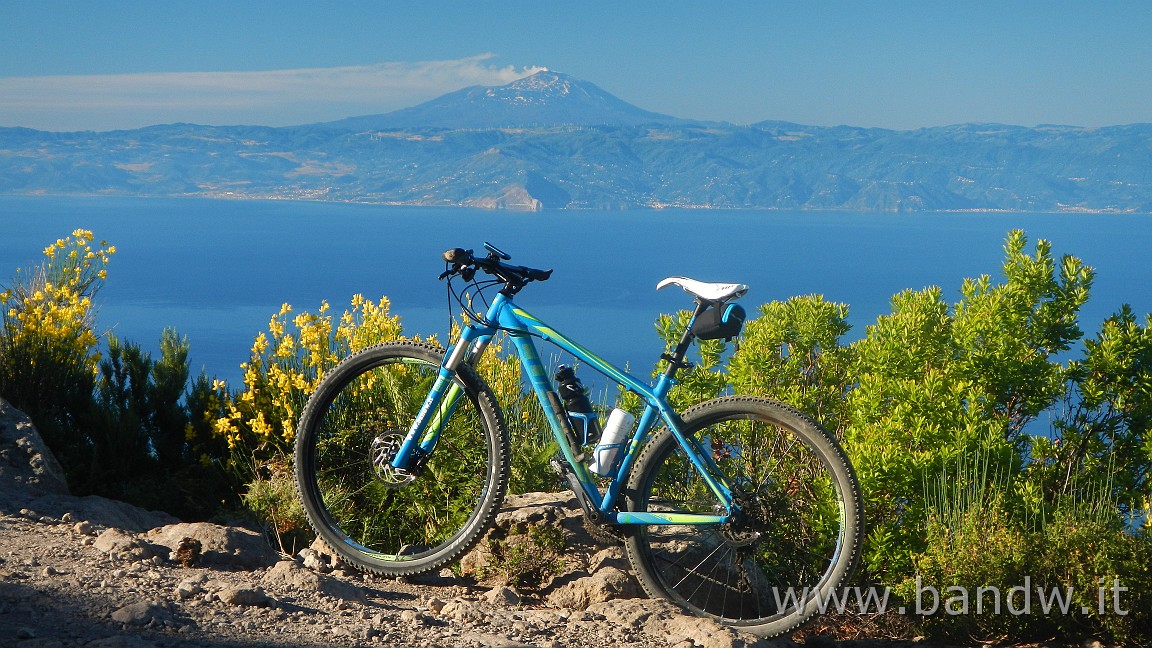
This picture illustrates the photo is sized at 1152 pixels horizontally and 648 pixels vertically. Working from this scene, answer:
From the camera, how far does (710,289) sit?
398cm

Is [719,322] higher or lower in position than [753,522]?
higher

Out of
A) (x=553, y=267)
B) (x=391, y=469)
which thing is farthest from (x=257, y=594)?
(x=553, y=267)

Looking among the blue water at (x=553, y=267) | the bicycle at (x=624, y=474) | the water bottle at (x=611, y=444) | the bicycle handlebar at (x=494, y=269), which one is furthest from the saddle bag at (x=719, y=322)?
the blue water at (x=553, y=267)

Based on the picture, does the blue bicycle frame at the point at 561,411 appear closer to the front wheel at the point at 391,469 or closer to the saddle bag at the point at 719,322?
the front wheel at the point at 391,469

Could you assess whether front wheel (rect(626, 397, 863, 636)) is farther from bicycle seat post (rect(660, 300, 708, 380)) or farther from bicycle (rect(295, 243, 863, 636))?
bicycle seat post (rect(660, 300, 708, 380))

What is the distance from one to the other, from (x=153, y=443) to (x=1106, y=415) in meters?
5.62

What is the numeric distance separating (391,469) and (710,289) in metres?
1.67

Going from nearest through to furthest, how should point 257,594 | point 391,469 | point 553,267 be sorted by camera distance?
point 257,594, point 391,469, point 553,267

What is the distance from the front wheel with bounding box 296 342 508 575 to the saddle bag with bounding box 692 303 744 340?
0.98m

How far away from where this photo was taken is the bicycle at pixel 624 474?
3963 millimetres

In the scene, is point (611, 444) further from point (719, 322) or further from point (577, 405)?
point (719, 322)

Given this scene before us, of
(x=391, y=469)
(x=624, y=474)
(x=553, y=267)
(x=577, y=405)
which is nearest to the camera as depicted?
(x=624, y=474)

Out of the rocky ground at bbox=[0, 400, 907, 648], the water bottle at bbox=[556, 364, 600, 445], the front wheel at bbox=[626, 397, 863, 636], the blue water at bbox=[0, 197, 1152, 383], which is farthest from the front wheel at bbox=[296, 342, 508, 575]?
the blue water at bbox=[0, 197, 1152, 383]

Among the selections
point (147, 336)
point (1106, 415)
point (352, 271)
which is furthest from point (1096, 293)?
point (1106, 415)
